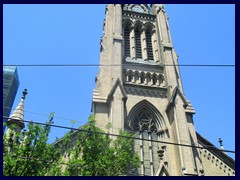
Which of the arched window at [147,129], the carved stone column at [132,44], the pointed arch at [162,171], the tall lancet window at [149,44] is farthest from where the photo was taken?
the tall lancet window at [149,44]

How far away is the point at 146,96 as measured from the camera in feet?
72.3

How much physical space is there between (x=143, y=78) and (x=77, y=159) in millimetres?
13102

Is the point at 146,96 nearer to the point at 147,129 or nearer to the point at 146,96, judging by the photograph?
the point at 146,96

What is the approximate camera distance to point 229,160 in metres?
20.3

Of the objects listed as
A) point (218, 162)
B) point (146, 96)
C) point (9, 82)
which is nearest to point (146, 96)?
point (146, 96)

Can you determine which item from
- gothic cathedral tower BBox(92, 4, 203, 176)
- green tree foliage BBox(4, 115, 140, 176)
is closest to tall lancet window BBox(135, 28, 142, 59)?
gothic cathedral tower BBox(92, 4, 203, 176)

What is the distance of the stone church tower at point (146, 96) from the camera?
1823 cm

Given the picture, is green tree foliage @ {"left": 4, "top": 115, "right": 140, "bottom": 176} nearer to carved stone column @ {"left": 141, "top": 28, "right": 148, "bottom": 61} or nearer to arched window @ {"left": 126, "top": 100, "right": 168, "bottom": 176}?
arched window @ {"left": 126, "top": 100, "right": 168, "bottom": 176}

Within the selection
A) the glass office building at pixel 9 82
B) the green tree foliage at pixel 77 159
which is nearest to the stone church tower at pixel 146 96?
the green tree foliage at pixel 77 159

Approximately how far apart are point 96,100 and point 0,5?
1256 cm

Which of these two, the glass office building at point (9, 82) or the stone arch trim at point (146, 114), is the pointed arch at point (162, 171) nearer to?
the stone arch trim at point (146, 114)

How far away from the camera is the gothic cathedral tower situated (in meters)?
18.2

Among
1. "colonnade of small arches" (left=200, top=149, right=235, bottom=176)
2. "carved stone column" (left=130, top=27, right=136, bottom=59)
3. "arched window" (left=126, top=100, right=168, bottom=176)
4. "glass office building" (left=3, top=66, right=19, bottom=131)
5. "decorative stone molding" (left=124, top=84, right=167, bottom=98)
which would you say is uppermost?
"glass office building" (left=3, top=66, right=19, bottom=131)
